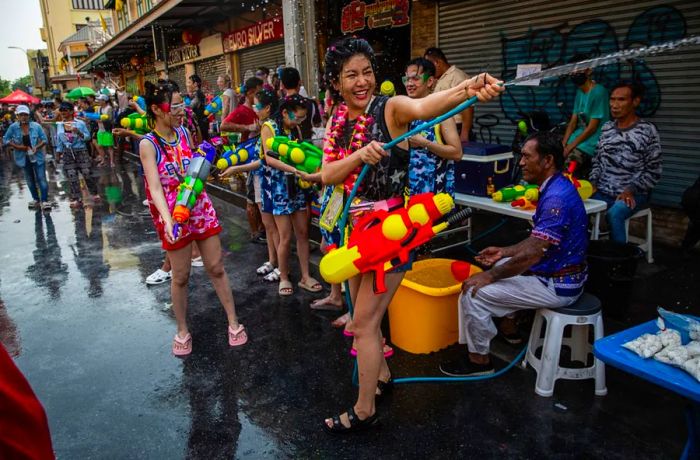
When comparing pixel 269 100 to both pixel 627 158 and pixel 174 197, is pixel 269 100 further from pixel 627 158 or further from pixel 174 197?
pixel 627 158

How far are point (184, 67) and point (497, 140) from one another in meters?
15.3

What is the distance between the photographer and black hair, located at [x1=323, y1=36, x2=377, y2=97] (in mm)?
2350

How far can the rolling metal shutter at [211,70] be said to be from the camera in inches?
603

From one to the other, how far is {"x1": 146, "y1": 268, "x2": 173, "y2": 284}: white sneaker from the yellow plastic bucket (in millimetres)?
2912

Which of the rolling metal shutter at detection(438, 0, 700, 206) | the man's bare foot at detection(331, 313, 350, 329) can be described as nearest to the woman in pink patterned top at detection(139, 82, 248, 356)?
the man's bare foot at detection(331, 313, 350, 329)

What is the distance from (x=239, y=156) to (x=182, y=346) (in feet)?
6.02

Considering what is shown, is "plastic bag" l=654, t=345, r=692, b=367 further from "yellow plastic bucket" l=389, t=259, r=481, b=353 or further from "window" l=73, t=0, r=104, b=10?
Answer: "window" l=73, t=0, r=104, b=10

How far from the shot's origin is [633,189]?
14.4 ft

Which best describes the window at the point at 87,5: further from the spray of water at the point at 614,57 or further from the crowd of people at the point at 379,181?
the spray of water at the point at 614,57

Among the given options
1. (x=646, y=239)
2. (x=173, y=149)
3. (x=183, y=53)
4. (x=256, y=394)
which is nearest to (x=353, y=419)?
(x=256, y=394)

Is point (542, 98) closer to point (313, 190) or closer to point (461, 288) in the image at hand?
point (313, 190)

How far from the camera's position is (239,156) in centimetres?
457

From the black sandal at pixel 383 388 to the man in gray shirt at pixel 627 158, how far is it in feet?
8.96

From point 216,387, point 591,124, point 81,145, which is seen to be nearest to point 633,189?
point 591,124
